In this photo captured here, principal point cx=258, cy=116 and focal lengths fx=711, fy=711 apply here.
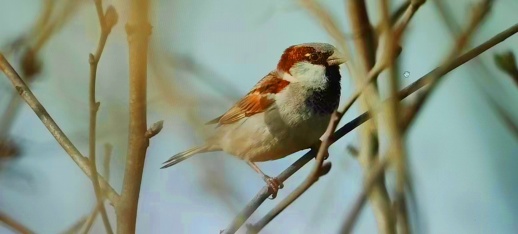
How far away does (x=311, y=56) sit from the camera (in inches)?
72.0

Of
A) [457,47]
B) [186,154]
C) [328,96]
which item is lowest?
[328,96]

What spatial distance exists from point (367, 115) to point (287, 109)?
0.79 m

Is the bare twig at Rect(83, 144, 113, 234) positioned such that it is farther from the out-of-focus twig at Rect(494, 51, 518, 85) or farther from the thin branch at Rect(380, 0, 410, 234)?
the out-of-focus twig at Rect(494, 51, 518, 85)

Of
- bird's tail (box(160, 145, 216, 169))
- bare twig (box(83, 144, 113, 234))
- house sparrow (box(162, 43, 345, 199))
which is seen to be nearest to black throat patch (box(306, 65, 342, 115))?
house sparrow (box(162, 43, 345, 199))

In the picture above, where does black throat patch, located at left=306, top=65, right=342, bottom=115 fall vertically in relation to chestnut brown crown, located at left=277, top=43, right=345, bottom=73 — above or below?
below

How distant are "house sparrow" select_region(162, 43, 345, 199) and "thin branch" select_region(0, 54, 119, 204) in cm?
64

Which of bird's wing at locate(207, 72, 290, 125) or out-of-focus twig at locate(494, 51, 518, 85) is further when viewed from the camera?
bird's wing at locate(207, 72, 290, 125)

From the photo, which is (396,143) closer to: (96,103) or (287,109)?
(96,103)

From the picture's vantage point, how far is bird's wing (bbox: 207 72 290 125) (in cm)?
179

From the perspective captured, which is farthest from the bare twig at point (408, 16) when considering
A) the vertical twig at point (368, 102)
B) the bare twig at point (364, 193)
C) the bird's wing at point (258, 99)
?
the bird's wing at point (258, 99)

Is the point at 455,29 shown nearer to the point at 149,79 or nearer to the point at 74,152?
the point at 149,79

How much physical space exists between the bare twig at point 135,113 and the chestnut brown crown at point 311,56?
0.90 meters

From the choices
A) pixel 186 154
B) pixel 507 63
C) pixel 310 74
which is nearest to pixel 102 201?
pixel 186 154

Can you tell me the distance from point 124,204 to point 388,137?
1.26ft
